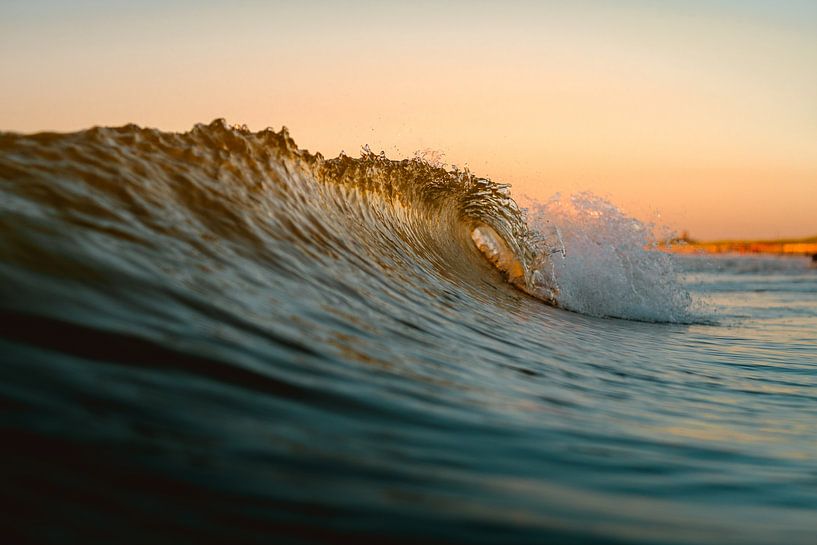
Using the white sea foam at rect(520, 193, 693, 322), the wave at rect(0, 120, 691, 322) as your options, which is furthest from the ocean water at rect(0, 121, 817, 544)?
the white sea foam at rect(520, 193, 693, 322)

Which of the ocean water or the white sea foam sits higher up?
the white sea foam

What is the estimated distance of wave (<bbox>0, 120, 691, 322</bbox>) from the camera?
3971 mm

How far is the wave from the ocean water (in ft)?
0.10

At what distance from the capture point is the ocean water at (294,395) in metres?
1.98

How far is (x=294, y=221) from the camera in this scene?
6328 mm

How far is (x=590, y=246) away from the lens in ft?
43.3

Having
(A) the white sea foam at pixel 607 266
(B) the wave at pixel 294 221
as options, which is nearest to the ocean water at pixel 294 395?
(B) the wave at pixel 294 221

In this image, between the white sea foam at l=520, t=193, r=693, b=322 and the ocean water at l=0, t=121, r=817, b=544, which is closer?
the ocean water at l=0, t=121, r=817, b=544

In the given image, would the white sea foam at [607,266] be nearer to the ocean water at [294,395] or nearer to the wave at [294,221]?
the wave at [294,221]

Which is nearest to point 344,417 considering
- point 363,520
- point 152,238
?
point 363,520

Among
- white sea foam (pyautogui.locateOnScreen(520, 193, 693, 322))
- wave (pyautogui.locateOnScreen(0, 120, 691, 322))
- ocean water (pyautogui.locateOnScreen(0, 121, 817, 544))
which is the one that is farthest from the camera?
white sea foam (pyautogui.locateOnScreen(520, 193, 693, 322))

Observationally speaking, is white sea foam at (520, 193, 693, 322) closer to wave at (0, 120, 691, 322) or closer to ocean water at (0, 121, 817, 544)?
wave at (0, 120, 691, 322)

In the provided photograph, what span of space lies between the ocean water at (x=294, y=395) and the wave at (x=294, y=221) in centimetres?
3

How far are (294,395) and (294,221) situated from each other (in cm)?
367
